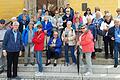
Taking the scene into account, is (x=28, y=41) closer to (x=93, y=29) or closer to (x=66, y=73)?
(x=66, y=73)

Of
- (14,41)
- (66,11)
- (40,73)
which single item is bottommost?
(40,73)

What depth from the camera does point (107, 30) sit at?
15258 millimetres

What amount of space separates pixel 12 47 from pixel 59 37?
2.11 metres

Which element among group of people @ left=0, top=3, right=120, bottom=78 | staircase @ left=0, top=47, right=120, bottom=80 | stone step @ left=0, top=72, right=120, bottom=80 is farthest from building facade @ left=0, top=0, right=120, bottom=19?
stone step @ left=0, top=72, right=120, bottom=80

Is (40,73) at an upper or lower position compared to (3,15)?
lower

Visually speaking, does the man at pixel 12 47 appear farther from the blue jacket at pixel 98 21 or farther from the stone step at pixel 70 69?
the blue jacket at pixel 98 21

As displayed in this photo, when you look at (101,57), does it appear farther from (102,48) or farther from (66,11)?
(66,11)

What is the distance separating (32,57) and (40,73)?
909mm

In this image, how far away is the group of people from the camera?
1444cm


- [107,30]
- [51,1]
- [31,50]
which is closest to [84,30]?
[107,30]

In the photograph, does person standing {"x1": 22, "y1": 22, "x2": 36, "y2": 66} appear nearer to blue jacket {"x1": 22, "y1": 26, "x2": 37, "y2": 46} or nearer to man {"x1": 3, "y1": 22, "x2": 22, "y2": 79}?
blue jacket {"x1": 22, "y1": 26, "x2": 37, "y2": 46}

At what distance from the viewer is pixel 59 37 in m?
15.6

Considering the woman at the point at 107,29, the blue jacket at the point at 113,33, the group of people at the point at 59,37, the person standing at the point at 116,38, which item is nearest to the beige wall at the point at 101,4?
the group of people at the point at 59,37

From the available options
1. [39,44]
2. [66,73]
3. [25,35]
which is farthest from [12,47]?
[66,73]
